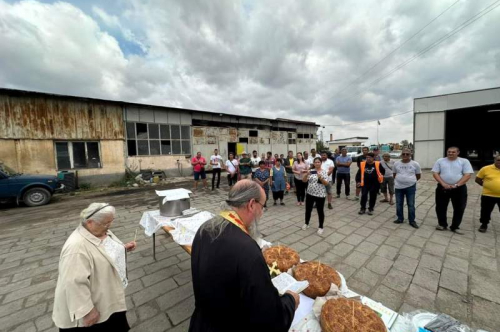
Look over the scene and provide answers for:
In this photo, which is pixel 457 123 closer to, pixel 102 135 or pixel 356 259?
pixel 356 259

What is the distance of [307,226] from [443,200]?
295 cm

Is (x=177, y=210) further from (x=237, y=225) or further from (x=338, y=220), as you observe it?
(x=338, y=220)

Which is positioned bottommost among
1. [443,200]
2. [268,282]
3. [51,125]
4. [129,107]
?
[443,200]

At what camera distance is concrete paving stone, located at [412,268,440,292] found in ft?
8.48

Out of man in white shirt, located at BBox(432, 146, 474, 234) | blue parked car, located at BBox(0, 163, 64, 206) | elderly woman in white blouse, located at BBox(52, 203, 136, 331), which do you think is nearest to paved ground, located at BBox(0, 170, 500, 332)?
man in white shirt, located at BBox(432, 146, 474, 234)

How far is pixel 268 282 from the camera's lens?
3.24 feet

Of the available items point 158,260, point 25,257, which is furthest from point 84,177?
point 158,260

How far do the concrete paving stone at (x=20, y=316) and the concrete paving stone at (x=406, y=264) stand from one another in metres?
4.82

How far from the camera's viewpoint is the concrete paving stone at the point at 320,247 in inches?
140

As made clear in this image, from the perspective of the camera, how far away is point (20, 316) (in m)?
2.25

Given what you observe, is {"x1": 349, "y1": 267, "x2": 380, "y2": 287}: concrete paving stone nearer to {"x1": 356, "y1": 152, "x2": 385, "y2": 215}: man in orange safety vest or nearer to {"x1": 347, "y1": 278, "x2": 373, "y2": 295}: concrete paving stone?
{"x1": 347, "y1": 278, "x2": 373, "y2": 295}: concrete paving stone

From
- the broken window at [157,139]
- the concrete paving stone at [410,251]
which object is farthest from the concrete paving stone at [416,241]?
the broken window at [157,139]

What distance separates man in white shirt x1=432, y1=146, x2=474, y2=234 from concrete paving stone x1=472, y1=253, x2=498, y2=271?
1.08 meters

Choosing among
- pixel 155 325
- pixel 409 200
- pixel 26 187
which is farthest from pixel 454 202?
pixel 26 187
